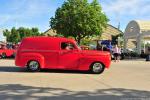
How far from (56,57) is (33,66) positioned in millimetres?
1190

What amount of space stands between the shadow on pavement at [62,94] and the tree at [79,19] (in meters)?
35.3

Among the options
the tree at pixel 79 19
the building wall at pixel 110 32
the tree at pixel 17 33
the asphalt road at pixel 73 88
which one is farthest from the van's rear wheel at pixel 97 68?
the tree at pixel 17 33

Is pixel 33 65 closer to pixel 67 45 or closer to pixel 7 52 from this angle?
pixel 67 45

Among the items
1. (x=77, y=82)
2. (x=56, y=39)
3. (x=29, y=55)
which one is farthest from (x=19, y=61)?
(x=77, y=82)

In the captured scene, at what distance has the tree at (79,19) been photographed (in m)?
48.8

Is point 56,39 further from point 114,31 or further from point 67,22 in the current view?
point 114,31

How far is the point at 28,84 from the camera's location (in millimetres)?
14672

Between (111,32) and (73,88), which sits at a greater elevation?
(111,32)

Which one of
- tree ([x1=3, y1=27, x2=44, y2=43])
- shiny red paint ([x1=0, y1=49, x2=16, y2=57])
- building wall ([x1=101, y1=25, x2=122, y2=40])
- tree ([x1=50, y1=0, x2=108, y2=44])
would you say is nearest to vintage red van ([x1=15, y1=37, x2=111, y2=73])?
shiny red paint ([x1=0, y1=49, x2=16, y2=57])

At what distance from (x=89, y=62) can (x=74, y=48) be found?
100cm

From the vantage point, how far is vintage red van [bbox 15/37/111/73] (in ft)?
64.9

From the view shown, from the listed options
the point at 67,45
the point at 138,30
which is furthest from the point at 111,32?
the point at 67,45

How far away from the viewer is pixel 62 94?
1234 cm

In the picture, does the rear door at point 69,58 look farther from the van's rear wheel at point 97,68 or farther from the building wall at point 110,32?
the building wall at point 110,32
